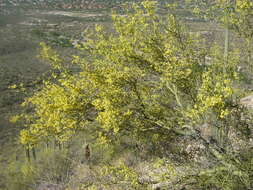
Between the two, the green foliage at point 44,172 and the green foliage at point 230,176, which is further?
the green foliage at point 44,172

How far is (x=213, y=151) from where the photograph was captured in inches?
239

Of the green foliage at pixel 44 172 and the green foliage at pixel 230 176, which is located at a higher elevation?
the green foliage at pixel 230 176

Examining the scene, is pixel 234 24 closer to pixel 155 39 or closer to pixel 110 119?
pixel 155 39

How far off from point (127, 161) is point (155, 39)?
7387 mm

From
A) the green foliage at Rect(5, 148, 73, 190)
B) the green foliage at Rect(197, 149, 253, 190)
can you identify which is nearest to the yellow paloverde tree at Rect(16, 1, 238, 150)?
the green foliage at Rect(197, 149, 253, 190)

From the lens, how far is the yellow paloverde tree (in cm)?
525

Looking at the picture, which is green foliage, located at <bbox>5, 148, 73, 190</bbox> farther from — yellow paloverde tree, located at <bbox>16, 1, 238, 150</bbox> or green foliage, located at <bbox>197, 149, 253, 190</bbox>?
green foliage, located at <bbox>197, 149, 253, 190</bbox>

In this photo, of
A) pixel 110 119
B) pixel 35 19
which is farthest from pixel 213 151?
pixel 35 19

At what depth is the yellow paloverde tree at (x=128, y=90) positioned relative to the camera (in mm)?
5250

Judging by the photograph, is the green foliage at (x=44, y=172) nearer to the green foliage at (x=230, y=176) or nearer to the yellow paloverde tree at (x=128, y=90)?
the yellow paloverde tree at (x=128, y=90)

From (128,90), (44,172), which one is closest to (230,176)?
(128,90)

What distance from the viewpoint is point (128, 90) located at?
5.71 meters

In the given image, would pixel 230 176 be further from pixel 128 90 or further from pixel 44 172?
pixel 44 172

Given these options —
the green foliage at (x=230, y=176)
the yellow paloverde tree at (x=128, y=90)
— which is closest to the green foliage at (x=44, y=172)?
the yellow paloverde tree at (x=128, y=90)
